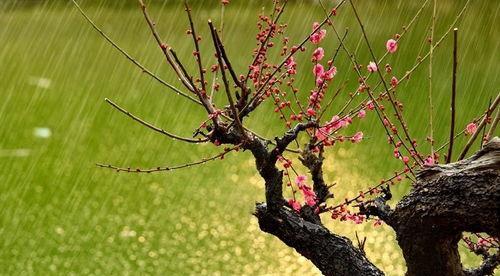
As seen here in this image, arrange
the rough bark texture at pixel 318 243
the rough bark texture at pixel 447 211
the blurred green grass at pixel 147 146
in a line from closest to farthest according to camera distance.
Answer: the rough bark texture at pixel 447 211 → the rough bark texture at pixel 318 243 → the blurred green grass at pixel 147 146

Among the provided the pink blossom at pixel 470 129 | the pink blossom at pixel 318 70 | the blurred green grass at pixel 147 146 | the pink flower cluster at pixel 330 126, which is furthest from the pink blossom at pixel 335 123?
the blurred green grass at pixel 147 146

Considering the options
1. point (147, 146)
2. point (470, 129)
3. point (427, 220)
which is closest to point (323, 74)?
point (470, 129)

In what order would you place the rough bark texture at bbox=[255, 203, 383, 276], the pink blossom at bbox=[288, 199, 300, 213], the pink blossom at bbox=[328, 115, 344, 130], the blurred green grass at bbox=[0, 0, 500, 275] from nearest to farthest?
the rough bark texture at bbox=[255, 203, 383, 276], the pink blossom at bbox=[288, 199, 300, 213], the pink blossom at bbox=[328, 115, 344, 130], the blurred green grass at bbox=[0, 0, 500, 275]

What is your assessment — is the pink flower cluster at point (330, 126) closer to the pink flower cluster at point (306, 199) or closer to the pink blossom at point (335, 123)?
the pink blossom at point (335, 123)

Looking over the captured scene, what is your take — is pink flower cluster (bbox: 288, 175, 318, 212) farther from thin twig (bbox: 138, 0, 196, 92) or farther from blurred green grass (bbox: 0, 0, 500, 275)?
blurred green grass (bbox: 0, 0, 500, 275)

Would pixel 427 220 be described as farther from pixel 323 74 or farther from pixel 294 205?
pixel 323 74

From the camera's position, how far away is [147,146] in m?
5.64

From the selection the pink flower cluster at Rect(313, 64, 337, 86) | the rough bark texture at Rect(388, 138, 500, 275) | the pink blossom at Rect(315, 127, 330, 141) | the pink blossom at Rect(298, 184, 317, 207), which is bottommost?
the rough bark texture at Rect(388, 138, 500, 275)

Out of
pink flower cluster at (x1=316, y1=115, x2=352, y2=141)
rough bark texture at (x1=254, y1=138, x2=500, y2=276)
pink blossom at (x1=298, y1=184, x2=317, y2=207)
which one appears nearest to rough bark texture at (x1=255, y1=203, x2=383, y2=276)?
rough bark texture at (x1=254, y1=138, x2=500, y2=276)

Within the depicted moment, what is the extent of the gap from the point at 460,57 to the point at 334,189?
2752 millimetres

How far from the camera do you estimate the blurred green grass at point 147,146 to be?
4332 mm

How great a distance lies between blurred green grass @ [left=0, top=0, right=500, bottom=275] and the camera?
14.2 feet

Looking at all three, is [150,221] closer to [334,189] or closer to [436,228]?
[334,189]

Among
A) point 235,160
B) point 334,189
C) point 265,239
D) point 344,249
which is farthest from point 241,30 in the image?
point 344,249
